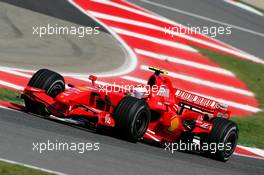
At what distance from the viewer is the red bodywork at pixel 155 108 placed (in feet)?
41.4

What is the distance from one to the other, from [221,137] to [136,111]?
1719 mm

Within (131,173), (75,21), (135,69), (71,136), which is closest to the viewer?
(131,173)

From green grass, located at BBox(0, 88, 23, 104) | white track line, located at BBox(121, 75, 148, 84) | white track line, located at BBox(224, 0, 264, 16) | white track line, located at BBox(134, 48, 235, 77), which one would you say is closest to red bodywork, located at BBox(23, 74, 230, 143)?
green grass, located at BBox(0, 88, 23, 104)

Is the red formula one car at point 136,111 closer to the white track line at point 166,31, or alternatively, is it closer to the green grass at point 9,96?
the green grass at point 9,96

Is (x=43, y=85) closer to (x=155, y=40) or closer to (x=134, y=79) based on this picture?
(x=134, y=79)

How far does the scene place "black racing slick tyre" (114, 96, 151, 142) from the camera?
39.8 ft

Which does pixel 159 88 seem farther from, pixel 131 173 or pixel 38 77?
pixel 131 173

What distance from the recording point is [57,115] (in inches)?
497

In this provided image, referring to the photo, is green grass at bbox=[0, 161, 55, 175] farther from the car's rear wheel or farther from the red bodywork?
the car's rear wheel

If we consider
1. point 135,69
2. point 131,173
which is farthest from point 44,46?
point 131,173

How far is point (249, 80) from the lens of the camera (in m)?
22.1

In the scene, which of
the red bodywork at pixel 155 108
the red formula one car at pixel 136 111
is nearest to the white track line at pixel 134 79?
the red bodywork at pixel 155 108

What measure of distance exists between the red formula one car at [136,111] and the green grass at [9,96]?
4.63ft

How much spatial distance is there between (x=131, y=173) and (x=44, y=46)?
1103cm
